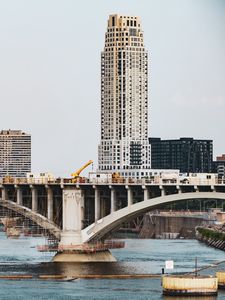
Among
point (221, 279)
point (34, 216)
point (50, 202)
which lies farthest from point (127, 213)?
point (221, 279)

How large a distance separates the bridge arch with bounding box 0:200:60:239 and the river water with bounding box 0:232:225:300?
3042 mm

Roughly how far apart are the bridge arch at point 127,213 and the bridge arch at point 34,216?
3267 millimetres

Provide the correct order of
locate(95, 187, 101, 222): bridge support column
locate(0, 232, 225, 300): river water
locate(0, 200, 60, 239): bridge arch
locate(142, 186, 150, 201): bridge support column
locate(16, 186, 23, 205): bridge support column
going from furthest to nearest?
locate(16, 186, 23, 205): bridge support column, locate(0, 200, 60, 239): bridge arch, locate(95, 187, 101, 222): bridge support column, locate(142, 186, 150, 201): bridge support column, locate(0, 232, 225, 300): river water

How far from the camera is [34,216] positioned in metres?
144

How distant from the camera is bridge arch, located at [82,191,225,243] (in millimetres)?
129875

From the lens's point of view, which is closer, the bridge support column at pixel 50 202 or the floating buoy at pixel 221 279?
the floating buoy at pixel 221 279

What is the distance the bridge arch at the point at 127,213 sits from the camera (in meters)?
130

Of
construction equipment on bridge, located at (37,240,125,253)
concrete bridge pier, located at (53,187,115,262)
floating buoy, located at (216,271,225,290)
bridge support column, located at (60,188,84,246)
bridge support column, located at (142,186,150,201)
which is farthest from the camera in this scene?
bridge support column, located at (60,188,84,246)

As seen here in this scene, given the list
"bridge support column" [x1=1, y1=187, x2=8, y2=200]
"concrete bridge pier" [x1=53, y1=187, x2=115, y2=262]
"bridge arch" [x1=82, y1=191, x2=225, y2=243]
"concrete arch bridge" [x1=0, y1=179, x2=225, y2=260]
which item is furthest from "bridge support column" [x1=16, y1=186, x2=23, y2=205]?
"bridge arch" [x1=82, y1=191, x2=225, y2=243]

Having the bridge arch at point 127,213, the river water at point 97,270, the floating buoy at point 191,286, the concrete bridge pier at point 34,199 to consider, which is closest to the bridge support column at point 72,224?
the bridge arch at point 127,213

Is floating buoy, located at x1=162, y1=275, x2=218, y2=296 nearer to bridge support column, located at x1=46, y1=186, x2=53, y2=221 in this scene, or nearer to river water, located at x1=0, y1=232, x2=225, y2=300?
river water, located at x1=0, y1=232, x2=225, y2=300

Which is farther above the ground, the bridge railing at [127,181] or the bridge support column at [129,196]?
the bridge railing at [127,181]

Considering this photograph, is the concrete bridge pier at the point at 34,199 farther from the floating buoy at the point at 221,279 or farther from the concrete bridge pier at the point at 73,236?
the floating buoy at the point at 221,279

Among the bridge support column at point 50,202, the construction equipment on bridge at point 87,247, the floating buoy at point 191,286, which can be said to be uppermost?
the bridge support column at point 50,202
